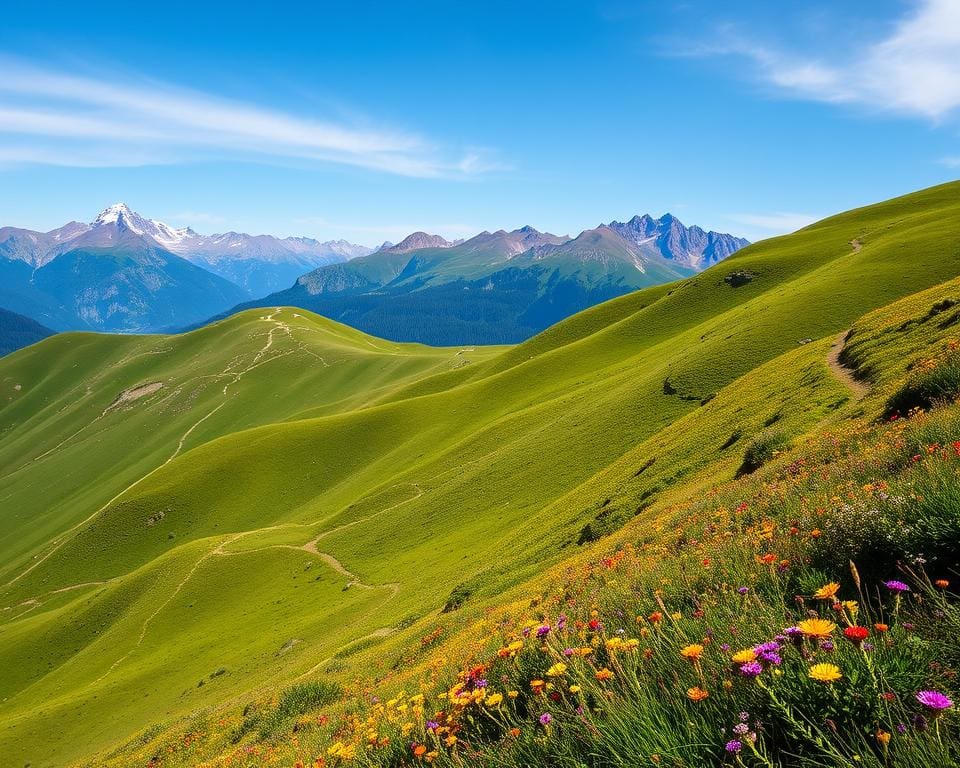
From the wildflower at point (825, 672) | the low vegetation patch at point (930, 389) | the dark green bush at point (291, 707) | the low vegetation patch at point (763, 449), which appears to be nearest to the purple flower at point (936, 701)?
the wildflower at point (825, 672)

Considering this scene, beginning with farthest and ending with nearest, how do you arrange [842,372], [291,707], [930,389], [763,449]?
1. [842,372]
2. [763,449]
3. [291,707]
4. [930,389]

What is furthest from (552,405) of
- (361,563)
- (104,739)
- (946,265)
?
(104,739)

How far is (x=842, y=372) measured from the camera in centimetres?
3416

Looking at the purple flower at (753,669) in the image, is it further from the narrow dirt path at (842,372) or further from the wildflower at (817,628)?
the narrow dirt path at (842,372)

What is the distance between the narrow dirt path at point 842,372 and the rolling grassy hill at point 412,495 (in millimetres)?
659

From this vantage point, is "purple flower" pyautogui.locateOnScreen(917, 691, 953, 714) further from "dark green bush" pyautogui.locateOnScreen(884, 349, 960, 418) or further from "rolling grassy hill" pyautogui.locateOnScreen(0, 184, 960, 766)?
"rolling grassy hill" pyautogui.locateOnScreen(0, 184, 960, 766)

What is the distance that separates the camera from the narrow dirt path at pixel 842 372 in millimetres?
28625

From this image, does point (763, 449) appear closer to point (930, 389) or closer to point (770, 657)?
point (930, 389)

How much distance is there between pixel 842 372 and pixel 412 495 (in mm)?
52018

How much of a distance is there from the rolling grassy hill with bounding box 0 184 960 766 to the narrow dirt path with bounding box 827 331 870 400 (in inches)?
25.9

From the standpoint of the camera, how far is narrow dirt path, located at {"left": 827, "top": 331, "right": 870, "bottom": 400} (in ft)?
93.9

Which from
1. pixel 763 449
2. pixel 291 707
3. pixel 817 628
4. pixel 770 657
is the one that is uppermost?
pixel 817 628

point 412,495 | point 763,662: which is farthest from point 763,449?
point 412,495

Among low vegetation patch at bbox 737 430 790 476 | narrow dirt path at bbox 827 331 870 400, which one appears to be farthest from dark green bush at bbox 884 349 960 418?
narrow dirt path at bbox 827 331 870 400
